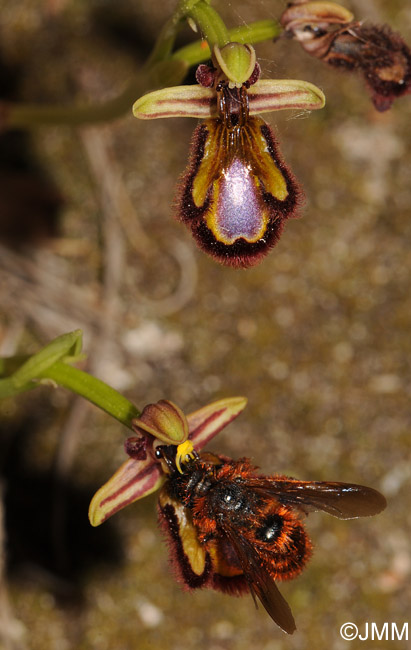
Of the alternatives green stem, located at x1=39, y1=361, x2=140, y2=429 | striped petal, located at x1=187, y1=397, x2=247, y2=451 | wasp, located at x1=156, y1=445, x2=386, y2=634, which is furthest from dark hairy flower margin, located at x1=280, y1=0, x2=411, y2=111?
wasp, located at x1=156, y1=445, x2=386, y2=634

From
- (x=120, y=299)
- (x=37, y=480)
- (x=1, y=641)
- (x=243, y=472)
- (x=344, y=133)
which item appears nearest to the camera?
(x=243, y=472)

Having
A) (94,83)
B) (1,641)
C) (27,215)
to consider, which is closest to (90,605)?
(1,641)

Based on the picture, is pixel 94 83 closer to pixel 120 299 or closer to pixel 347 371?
pixel 120 299

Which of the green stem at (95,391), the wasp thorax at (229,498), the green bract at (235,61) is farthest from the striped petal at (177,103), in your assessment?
the wasp thorax at (229,498)

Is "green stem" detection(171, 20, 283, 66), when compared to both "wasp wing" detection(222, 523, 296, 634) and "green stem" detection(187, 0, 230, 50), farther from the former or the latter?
"wasp wing" detection(222, 523, 296, 634)

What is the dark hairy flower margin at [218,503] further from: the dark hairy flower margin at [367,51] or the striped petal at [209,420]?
the dark hairy flower margin at [367,51]
